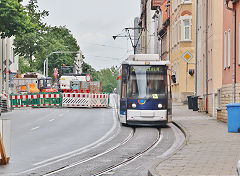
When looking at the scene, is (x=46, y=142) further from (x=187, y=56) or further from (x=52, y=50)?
(x=52, y=50)

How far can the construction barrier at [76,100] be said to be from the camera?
148 feet

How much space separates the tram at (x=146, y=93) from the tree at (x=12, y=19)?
13978 millimetres

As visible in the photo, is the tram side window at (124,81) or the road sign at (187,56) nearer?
the tram side window at (124,81)

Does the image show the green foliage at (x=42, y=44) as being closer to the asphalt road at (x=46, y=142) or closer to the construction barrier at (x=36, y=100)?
the construction barrier at (x=36, y=100)

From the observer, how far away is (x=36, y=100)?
1795 inches

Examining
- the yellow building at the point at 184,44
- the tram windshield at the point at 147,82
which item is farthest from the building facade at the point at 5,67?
the tram windshield at the point at 147,82

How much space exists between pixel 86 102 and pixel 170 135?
24959 millimetres

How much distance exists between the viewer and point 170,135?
67.6 ft

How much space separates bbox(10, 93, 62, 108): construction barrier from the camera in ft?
146

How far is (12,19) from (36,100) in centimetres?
1019

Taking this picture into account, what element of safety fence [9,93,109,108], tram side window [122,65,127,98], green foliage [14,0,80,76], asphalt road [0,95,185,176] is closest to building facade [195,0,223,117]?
tram side window [122,65,127,98]

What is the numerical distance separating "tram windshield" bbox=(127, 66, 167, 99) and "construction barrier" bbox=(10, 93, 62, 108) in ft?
70.6

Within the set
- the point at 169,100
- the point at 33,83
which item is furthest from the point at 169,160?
the point at 33,83

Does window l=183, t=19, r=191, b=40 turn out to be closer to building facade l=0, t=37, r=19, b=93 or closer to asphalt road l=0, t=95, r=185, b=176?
building facade l=0, t=37, r=19, b=93
